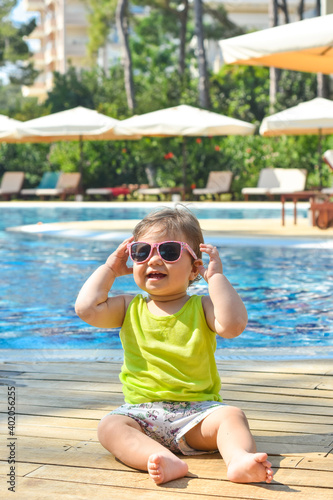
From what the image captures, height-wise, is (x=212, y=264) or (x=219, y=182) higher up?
(x=212, y=264)

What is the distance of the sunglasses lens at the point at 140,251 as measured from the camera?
2.90m

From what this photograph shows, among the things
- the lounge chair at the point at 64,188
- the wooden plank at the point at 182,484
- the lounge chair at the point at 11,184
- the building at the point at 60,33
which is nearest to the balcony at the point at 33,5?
the building at the point at 60,33

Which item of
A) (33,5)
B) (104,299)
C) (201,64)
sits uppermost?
(33,5)

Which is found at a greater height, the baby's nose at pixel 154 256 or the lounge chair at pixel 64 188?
the baby's nose at pixel 154 256

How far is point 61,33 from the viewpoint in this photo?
8912cm

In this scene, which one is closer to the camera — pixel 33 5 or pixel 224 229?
pixel 224 229

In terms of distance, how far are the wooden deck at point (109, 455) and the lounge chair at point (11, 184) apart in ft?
71.5

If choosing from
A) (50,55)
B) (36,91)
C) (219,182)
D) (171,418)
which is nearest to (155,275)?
(171,418)

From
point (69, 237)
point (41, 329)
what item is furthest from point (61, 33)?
point (41, 329)

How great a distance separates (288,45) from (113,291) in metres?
3.84

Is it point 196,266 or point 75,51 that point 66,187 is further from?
point 75,51

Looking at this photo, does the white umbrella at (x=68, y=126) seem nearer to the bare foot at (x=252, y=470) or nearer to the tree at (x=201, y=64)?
the tree at (x=201, y=64)

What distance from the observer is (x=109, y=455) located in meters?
2.85

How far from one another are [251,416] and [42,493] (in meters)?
1.09
